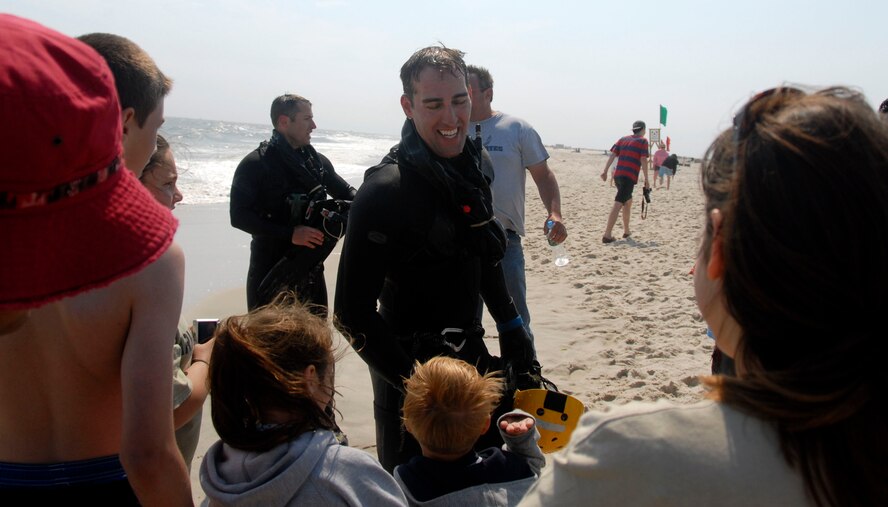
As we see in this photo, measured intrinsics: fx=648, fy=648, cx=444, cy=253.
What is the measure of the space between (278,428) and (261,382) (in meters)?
0.13

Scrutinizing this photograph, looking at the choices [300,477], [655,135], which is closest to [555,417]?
[300,477]

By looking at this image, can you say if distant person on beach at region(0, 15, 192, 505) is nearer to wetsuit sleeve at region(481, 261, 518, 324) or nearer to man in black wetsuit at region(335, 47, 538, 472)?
man in black wetsuit at region(335, 47, 538, 472)

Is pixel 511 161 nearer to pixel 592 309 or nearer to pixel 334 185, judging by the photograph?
pixel 334 185

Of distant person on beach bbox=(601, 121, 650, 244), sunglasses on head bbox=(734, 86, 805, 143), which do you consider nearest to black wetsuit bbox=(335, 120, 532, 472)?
sunglasses on head bbox=(734, 86, 805, 143)

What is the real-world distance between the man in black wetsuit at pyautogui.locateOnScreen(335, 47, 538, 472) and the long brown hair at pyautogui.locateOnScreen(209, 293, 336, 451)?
1.47 feet

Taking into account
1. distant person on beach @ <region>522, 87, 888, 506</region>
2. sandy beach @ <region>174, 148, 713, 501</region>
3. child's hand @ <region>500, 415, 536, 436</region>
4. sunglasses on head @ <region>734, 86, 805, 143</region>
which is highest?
sunglasses on head @ <region>734, 86, 805, 143</region>

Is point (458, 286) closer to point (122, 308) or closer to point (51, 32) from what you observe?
point (122, 308)

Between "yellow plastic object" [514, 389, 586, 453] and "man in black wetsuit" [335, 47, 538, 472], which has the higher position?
"man in black wetsuit" [335, 47, 538, 472]

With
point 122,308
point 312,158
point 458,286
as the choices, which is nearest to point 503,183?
point 312,158

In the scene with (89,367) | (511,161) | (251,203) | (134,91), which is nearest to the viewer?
(89,367)

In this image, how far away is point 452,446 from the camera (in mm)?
1881

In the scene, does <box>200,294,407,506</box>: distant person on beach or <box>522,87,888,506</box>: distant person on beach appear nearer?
<box>522,87,888,506</box>: distant person on beach

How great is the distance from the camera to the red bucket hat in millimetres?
783

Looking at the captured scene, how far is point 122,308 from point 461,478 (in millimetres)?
1048
